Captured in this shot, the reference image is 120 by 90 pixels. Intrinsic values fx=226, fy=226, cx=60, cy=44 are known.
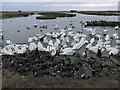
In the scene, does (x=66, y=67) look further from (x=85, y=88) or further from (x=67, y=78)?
(x=85, y=88)

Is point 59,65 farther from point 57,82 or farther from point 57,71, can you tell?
point 57,82

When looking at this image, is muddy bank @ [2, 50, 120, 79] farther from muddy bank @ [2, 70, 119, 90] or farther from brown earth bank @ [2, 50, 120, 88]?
muddy bank @ [2, 70, 119, 90]

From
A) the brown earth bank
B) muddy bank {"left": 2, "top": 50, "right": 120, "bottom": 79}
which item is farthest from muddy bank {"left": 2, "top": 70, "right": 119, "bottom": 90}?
muddy bank {"left": 2, "top": 50, "right": 120, "bottom": 79}

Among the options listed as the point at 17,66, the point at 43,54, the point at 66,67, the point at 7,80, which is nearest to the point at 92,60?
the point at 66,67

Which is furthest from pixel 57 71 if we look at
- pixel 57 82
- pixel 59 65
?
→ pixel 57 82

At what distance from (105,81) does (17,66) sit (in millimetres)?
4137

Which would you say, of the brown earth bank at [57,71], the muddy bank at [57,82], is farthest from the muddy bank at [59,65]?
the muddy bank at [57,82]

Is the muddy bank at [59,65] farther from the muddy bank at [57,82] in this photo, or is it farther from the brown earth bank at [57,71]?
the muddy bank at [57,82]

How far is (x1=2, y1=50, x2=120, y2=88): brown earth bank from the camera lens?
25.1ft

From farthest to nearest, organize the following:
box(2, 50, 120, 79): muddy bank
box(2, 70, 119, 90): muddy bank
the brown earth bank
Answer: box(2, 50, 120, 79): muddy bank → the brown earth bank → box(2, 70, 119, 90): muddy bank

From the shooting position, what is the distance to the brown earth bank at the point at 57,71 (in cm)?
766

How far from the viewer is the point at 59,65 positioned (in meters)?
10.1

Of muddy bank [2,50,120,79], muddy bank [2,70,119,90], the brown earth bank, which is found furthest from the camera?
muddy bank [2,50,120,79]

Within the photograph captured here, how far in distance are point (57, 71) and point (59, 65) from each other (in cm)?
65
